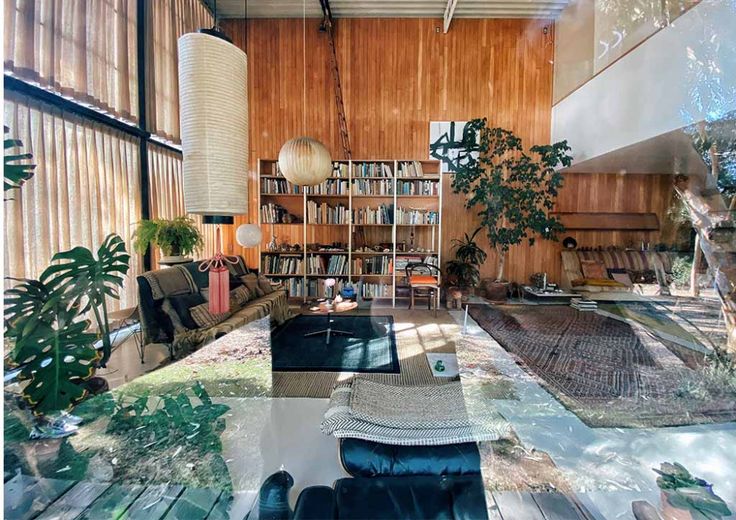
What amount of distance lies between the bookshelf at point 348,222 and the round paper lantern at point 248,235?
19cm

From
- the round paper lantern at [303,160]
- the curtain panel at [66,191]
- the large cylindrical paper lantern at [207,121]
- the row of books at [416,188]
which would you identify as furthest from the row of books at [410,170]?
the large cylindrical paper lantern at [207,121]

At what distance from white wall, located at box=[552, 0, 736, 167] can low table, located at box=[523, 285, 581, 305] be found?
196cm

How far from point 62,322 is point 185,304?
1.51 m

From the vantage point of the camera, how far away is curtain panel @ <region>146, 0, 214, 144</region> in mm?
2627

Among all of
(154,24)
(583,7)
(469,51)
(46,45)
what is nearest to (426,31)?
(469,51)

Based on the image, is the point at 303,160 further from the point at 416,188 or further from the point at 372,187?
the point at 416,188

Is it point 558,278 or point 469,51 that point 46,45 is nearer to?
→ point 469,51

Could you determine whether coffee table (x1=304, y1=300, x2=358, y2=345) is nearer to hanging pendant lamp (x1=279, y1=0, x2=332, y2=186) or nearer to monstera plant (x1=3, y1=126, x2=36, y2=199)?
hanging pendant lamp (x1=279, y1=0, x2=332, y2=186)

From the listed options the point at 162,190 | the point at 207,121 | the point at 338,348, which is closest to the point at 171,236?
the point at 162,190

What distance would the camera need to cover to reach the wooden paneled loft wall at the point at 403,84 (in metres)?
5.15

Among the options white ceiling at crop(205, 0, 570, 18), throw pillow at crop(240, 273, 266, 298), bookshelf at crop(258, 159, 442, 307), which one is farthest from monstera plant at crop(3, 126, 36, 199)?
white ceiling at crop(205, 0, 570, 18)

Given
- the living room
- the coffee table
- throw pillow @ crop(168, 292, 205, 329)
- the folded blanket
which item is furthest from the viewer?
the coffee table

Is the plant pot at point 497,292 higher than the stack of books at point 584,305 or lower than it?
higher

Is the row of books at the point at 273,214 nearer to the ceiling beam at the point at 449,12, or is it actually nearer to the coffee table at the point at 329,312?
the coffee table at the point at 329,312
